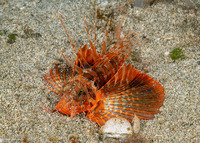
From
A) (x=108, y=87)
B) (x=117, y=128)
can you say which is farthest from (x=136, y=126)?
(x=108, y=87)

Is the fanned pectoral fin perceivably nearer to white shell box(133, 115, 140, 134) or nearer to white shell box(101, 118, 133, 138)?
white shell box(133, 115, 140, 134)

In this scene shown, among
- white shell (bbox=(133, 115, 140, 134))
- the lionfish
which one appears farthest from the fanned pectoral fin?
white shell (bbox=(133, 115, 140, 134))

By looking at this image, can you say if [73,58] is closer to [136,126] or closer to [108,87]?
[108,87]

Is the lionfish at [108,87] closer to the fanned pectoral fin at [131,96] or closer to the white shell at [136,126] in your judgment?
the fanned pectoral fin at [131,96]

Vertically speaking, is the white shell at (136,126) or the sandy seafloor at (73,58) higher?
the sandy seafloor at (73,58)

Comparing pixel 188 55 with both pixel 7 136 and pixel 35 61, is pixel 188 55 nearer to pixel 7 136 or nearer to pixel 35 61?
pixel 35 61

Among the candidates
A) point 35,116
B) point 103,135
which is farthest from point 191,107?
point 35,116

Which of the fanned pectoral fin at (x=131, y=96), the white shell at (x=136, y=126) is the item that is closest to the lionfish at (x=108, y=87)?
the fanned pectoral fin at (x=131, y=96)

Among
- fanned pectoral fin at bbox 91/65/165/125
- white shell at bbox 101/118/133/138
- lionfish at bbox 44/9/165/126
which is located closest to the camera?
white shell at bbox 101/118/133/138
